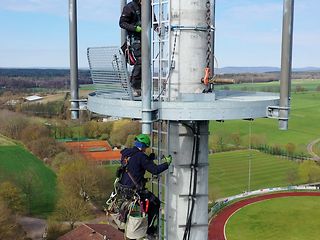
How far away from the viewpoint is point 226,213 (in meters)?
44.6

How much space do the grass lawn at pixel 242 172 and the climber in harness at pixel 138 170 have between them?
41.6 meters

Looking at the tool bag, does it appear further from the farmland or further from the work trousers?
the farmland

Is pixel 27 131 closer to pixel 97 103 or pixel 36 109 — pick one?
pixel 36 109

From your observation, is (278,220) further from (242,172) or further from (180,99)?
(180,99)

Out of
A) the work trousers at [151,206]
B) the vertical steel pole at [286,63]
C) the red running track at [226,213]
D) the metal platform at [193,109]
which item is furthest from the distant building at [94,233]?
the vertical steel pole at [286,63]

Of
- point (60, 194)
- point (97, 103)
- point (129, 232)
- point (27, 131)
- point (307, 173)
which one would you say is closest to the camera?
point (129, 232)

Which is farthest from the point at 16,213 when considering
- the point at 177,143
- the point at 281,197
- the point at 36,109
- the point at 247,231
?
the point at 36,109

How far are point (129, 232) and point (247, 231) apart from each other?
3513 cm

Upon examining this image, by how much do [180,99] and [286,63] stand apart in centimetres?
183

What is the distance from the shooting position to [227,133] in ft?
275

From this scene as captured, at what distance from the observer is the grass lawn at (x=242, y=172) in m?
55.1

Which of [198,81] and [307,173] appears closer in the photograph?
[198,81]

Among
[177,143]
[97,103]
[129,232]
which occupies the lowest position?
[129,232]

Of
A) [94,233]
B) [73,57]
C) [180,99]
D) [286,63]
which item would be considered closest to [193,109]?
[180,99]
